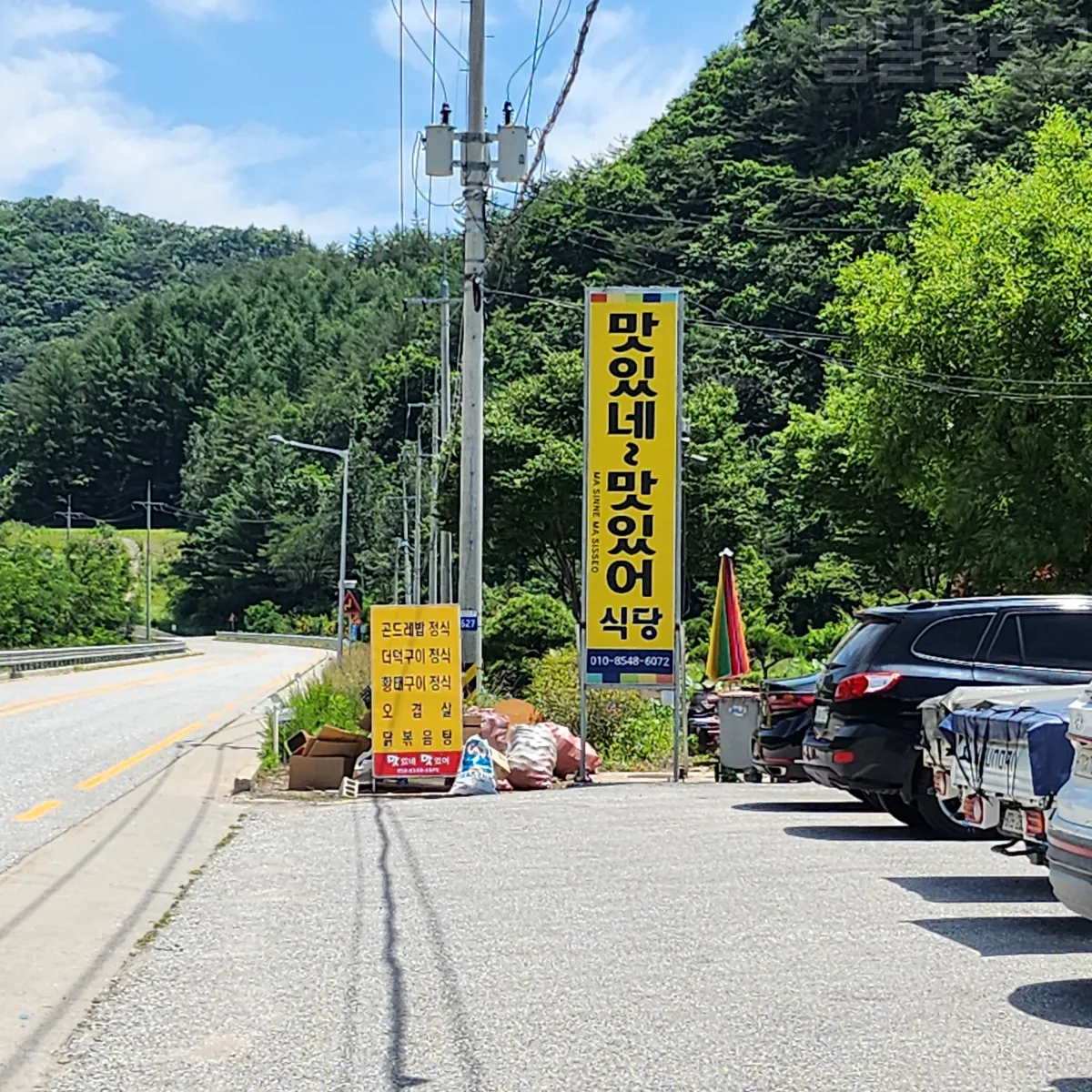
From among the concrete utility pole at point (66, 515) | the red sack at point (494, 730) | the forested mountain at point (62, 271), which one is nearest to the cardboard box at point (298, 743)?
the red sack at point (494, 730)

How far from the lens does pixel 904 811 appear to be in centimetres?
1270

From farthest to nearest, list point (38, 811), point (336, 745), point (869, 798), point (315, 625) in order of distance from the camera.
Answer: point (315, 625), point (336, 745), point (38, 811), point (869, 798)

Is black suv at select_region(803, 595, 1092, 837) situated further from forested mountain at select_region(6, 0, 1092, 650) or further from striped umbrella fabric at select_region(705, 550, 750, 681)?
forested mountain at select_region(6, 0, 1092, 650)

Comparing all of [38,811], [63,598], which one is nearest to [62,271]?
[63,598]

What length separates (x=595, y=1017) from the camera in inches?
265

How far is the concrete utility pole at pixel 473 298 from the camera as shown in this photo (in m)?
21.3

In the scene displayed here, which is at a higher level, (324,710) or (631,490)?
(631,490)

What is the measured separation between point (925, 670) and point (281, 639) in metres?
94.5

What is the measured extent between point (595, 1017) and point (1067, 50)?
73.6 m

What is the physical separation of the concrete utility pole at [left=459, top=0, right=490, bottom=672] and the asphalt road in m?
4.60

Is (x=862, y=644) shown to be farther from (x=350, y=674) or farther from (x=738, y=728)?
(x=350, y=674)

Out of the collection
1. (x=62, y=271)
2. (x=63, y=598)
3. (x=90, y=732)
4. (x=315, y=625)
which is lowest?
(x=90, y=732)

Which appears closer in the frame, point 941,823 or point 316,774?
point 941,823

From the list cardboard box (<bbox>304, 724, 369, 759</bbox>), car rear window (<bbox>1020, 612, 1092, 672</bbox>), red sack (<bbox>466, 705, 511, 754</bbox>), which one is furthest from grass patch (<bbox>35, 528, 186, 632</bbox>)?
car rear window (<bbox>1020, 612, 1092, 672</bbox>)
